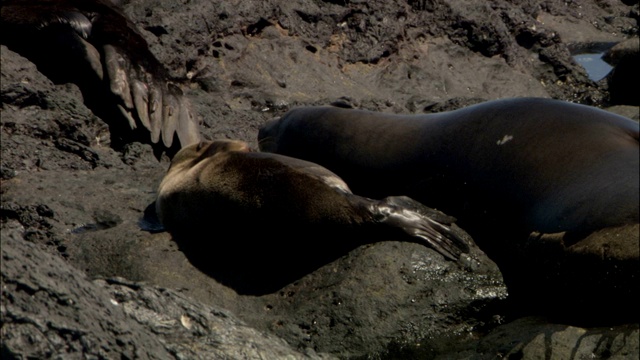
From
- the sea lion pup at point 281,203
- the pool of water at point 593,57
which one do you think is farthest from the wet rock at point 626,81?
the sea lion pup at point 281,203

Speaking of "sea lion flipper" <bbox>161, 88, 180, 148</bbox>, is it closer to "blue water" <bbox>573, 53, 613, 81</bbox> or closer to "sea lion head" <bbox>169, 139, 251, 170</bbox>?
"sea lion head" <bbox>169, 139, 251, 170</bbox>

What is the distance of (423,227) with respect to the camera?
5.55 m

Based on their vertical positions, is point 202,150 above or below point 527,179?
below

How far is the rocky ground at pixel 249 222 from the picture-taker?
13.0 feet

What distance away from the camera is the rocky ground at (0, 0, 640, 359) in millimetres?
3951

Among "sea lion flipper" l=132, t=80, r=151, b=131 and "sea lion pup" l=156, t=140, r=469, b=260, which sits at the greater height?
"sea lion pup" l=156, t=140, r=469, b=260

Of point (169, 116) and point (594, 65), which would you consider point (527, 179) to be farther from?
point (594, 65)

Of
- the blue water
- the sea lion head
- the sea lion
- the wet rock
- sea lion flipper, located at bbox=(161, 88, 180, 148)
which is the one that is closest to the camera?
the sea lion

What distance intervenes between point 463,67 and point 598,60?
4046 millimetres

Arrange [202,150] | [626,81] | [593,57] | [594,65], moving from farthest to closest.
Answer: [593,57] < [594,65] < [626,81] < [202,150]

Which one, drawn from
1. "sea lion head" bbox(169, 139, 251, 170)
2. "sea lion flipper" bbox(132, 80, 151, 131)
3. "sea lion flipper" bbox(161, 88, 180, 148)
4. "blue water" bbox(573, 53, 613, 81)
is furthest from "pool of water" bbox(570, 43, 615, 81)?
"sea lion head" bbox(169, 139, 251, 170)

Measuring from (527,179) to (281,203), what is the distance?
48.7 inches

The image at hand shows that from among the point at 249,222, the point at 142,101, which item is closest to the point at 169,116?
the point at 142,101

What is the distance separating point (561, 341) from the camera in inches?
171
